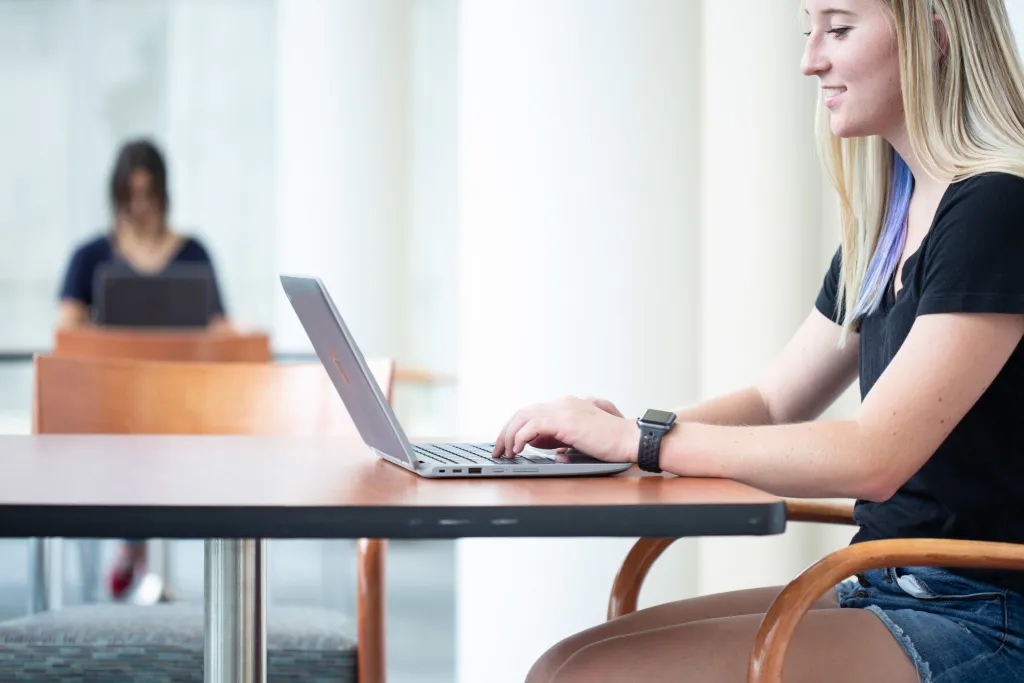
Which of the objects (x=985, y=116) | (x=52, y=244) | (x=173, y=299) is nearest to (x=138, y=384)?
(x=985, y=116)

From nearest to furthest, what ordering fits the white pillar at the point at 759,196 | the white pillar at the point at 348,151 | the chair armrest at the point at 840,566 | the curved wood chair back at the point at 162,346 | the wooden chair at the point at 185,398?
the chair armrest at the point at 840,566
the wooden chair at the point at 185,398
the white pillar at the point at 759,196
the curved wood chair back at the point at 162,346
the white pillar at the point at 348,151

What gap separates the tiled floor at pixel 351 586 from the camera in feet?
11.4

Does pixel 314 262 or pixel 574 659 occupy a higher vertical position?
pixel 314 262

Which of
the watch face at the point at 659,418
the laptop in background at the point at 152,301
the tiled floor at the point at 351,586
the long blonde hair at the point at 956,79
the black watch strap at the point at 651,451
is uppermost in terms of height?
the long blonde hair at the point at 956,79

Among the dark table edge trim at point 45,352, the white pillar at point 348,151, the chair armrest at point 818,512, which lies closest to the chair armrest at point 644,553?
the chair armrest at point 818,512

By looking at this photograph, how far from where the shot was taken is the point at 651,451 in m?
1.27

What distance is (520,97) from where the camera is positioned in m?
2.42

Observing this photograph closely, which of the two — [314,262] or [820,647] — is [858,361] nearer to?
[820,647]

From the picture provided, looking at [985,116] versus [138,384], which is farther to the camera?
[138,384]

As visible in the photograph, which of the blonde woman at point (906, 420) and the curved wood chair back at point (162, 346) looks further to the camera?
the curved wood chair back at point (162, 346)

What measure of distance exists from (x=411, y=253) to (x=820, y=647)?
644cm

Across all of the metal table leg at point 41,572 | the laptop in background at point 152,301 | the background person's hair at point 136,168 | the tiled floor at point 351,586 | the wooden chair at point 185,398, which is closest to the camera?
the wooden chair at point 185,398

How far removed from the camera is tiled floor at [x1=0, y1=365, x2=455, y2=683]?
3480mm

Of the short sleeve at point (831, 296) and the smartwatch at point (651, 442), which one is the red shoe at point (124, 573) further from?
the smartwatch at point (651, 442)
